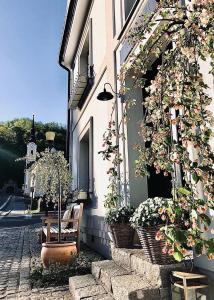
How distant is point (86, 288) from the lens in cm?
303

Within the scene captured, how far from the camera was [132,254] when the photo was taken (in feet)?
10.3

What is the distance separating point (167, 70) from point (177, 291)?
1.73 metres

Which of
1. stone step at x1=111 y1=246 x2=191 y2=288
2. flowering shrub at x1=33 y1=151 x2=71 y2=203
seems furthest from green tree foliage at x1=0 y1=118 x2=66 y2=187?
stone step at x1=111 y1=246 x2=191 y2=288

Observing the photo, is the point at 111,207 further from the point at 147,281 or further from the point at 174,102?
the point at 174,102

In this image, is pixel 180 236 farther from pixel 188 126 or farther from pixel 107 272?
pixel 107 272

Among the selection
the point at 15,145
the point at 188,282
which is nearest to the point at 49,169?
the point at 188,282

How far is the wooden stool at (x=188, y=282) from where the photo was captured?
7.23 feet

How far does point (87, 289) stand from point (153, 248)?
3.09ft

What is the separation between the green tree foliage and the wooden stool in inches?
2001

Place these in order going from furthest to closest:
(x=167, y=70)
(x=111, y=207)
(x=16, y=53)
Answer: (x=16, y=53) → (x=111, y=207) → (x=167, y=70)

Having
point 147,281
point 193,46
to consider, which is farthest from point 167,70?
point 147,281

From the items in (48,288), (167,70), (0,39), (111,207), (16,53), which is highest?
(16,53)

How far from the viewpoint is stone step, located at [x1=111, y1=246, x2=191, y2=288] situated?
8.05 feet

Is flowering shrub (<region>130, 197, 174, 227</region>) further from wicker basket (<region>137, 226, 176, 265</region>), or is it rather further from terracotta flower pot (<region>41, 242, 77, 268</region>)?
terracotta flower pot (<region>41, 242, 77, 268</region>)
